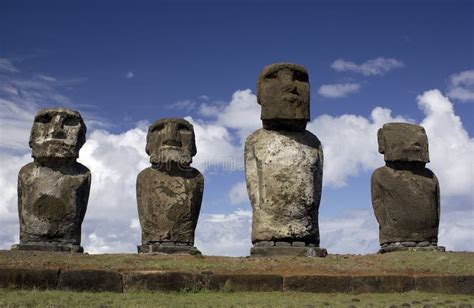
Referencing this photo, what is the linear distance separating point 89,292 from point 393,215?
350 inches

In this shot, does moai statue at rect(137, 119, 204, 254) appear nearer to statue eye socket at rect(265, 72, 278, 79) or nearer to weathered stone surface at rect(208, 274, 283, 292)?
statue eye socket at rect(265, 72, 278, 79)

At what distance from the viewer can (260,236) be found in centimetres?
1432

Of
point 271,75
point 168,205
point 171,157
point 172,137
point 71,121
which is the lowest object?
point 168,205

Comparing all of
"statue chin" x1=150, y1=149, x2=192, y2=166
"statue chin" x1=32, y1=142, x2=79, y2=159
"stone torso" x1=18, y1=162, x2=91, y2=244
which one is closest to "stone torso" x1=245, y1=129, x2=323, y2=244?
"statue chin" x1=150, y1=149, x2=192, y2=166

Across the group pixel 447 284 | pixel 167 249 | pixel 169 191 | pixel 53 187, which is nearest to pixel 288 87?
pixel 169 191

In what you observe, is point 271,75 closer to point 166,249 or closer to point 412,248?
point 166,249

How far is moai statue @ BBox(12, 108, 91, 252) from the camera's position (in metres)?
15.4

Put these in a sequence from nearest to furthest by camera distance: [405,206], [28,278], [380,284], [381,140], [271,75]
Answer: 1. [28,278]
2. [380,284]
3. [271,75]
4. [405,206]
5. [381,140]

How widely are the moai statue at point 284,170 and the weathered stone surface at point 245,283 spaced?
8.20 feet

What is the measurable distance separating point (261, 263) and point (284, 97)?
405 cm

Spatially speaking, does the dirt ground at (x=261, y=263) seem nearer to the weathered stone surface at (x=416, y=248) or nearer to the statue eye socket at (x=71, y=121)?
the weathered stone surface at (x=416, y=248)

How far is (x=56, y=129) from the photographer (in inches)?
622

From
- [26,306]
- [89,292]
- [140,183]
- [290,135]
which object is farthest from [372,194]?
[26,306]

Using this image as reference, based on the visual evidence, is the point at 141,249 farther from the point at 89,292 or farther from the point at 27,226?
the point at 89,292
